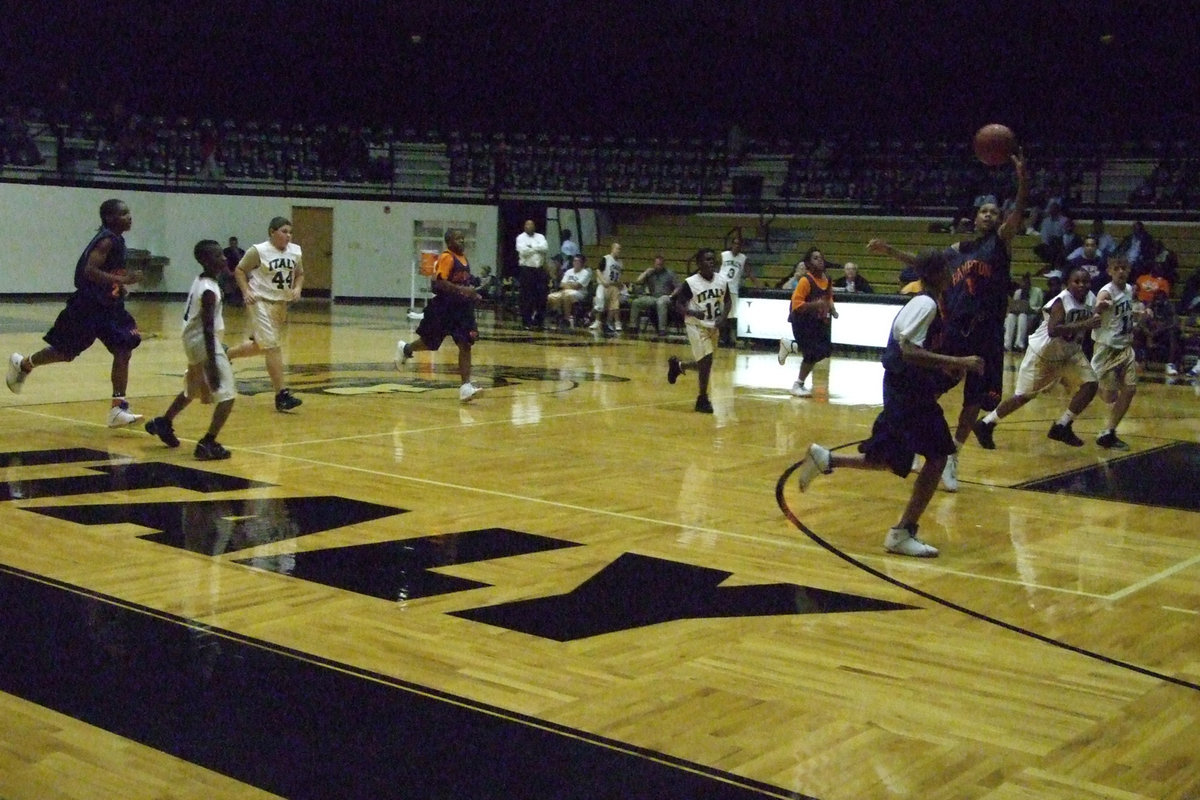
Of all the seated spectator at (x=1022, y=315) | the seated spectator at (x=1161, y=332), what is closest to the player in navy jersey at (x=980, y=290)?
the seated spectator at (x=1161, y=332)

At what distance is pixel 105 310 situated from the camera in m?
9.94

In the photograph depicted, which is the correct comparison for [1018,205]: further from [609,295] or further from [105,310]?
[609,295]

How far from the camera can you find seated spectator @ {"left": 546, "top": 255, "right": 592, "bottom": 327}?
24125mm

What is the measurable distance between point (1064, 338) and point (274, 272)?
250 inches

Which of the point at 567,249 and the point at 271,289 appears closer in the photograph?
the point at 271,289

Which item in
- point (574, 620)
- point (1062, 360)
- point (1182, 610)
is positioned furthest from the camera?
point (1062, 360)

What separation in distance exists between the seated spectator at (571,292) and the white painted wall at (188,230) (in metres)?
5.31

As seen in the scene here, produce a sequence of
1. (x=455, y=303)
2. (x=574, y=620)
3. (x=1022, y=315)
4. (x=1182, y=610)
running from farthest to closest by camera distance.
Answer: (x=1022, y=315) < (x=455, y=303) < (x=1182, y=610) < (x=574, y=620)

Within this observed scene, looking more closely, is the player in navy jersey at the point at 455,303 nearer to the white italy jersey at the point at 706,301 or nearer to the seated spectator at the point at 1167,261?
the white italy jersey at the point at 706,301

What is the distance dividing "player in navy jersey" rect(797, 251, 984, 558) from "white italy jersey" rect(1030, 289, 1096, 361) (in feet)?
13.2

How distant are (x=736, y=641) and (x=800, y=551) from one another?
65.5 inches

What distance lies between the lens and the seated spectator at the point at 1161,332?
728 inches

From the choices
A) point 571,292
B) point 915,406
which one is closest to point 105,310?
point 915,406

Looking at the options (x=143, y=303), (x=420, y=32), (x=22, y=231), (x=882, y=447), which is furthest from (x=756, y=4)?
(x=882, y=447)
